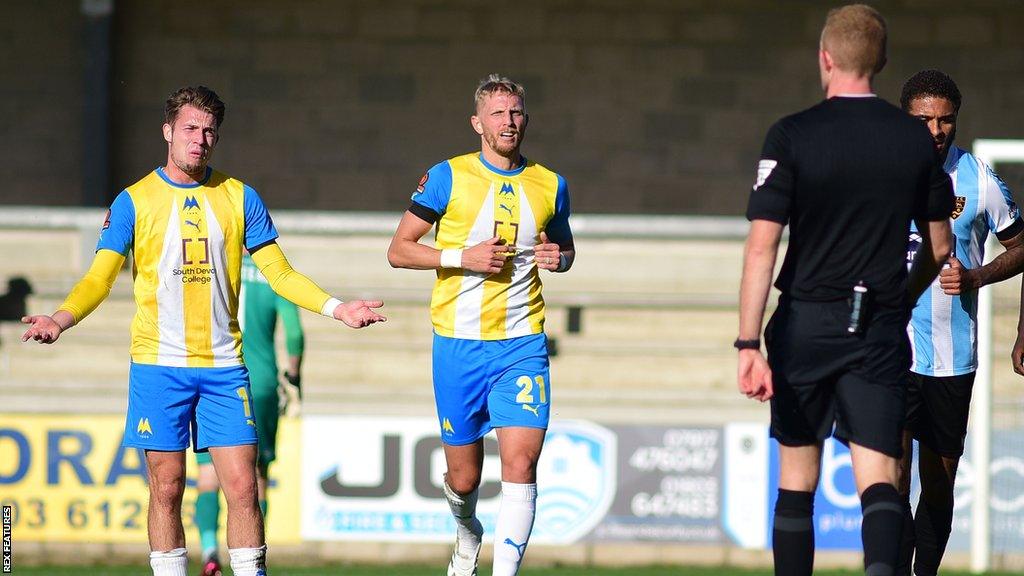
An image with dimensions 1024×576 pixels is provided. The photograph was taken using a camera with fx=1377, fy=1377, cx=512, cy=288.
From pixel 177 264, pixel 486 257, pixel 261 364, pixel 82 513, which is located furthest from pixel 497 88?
pixel 82 513

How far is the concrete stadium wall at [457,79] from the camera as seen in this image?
12.7 metres

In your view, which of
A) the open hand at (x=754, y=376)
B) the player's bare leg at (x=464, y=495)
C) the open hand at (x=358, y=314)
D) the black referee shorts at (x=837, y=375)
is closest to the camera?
the open hand at (x=754, y=376)

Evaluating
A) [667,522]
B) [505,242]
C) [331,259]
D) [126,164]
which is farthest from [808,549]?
[126,164]

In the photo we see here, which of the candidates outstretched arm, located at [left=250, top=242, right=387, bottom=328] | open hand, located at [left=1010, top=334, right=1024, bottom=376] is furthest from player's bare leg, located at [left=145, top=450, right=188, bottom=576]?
open hand, located at [left=1010, top=334, right=1024, bottom=376]

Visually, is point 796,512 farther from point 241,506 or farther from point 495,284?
point 241,506

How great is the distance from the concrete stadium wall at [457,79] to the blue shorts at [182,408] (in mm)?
7822

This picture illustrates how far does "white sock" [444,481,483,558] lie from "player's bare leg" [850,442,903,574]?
2.14 metres

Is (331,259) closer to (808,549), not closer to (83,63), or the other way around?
(83,63)

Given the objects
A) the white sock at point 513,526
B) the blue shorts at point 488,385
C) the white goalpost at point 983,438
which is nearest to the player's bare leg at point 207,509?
the blue shorts at point 488,385

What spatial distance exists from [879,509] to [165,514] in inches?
99.9

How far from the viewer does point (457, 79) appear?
12.8 meters

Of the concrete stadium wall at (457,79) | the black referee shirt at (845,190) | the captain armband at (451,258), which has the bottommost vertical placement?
the captain armband at (451,258)

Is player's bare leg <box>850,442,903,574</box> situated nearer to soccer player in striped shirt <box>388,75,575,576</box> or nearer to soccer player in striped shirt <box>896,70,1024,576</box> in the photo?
soccer player in striped shirt <box>896,70,1024,576</box>

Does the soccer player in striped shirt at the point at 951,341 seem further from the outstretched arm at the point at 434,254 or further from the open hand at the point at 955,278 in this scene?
the outstretched arm at the point at 434,254
